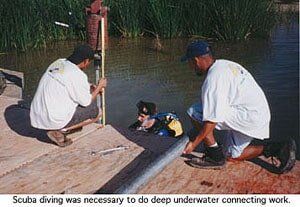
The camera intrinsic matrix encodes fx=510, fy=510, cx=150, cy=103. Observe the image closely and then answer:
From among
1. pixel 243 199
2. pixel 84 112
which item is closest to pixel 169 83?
pixel 84 112

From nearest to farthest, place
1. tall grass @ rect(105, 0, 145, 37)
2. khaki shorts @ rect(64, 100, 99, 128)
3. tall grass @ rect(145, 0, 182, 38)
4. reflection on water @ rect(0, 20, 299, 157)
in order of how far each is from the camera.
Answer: khaki shorts @ rect(64, 100, 99, 128) < reflection on water @ rect(0, 20, 299, 157) < tall grass @ rect(145, 0, 182, 38) < tall grass @ rect(105, 0, 145, 37)

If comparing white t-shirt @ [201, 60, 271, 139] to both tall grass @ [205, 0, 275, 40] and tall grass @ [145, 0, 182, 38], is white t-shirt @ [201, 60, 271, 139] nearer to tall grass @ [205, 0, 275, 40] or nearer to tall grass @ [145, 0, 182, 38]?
tall grass @ [205, 0, 275, 40]

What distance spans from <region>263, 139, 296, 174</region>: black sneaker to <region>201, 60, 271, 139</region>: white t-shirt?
0.48 ft

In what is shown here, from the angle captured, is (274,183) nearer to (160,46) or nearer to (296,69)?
(296,69)

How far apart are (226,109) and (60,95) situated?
156 centimetres

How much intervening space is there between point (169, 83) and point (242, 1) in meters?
2.93

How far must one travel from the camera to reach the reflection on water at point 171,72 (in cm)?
738

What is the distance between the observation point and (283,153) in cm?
411

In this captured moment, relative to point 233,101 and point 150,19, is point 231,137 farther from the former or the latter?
point 150,19

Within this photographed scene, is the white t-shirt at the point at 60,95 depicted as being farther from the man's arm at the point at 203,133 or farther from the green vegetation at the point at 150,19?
the green vegetation at the point at 150,19

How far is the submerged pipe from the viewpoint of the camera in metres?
3.74

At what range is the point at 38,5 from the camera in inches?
423

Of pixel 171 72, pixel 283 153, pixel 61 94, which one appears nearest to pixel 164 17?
pixel 171 72
